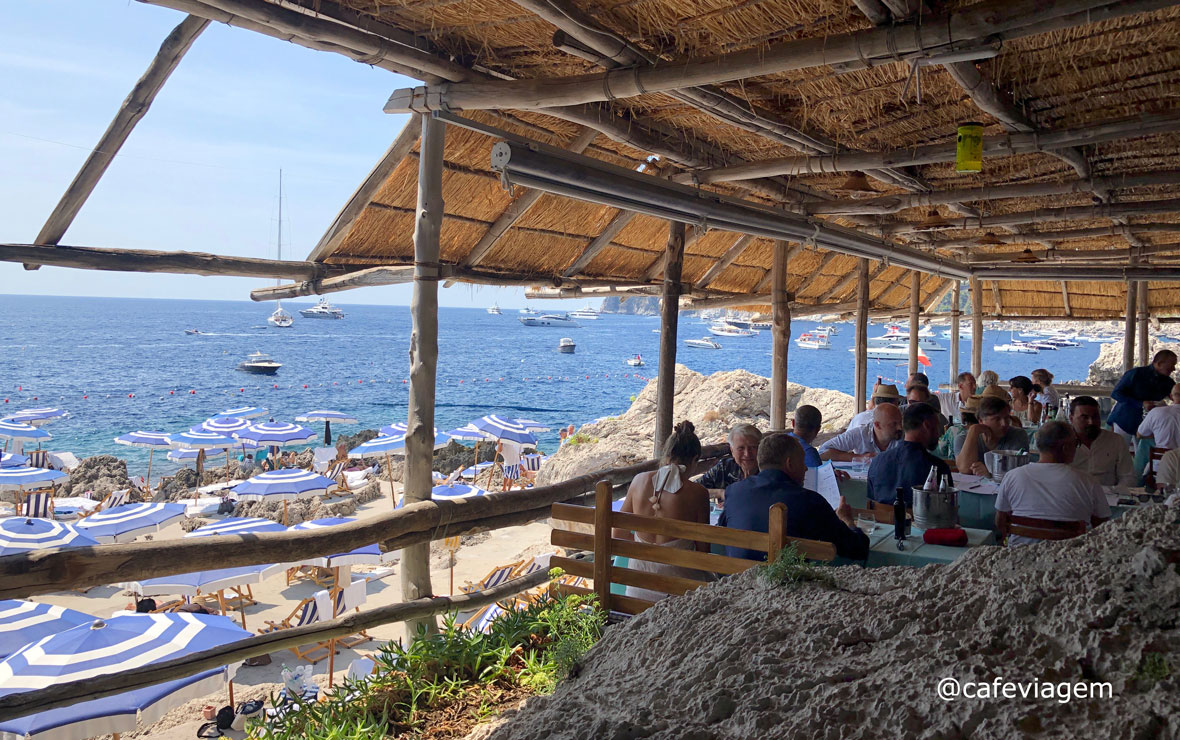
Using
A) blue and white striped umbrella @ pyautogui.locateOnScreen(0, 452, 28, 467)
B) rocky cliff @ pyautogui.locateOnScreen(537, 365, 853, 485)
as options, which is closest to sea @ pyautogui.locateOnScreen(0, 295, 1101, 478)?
blue and white striped umbrella @ pyautogui.locateOnScreen(0, 452, 28, 467)

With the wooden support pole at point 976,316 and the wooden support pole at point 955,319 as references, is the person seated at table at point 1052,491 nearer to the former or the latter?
the wooden support pole at point 976,316

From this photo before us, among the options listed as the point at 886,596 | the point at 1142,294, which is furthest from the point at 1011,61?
the point at 1142,294

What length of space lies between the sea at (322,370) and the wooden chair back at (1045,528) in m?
31.4

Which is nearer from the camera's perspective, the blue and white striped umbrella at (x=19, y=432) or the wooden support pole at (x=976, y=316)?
the wooden support pole at (x=976, y=316)

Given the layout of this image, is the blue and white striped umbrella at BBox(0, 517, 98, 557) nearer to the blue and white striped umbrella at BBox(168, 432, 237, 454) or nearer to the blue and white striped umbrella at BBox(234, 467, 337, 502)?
the blue and white striped umbrella at BBox(234, 467, 337, 502)

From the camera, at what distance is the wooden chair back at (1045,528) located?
367cm

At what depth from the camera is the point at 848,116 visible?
5.05 metres

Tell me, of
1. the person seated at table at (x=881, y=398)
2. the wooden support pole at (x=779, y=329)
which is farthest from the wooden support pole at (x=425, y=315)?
the wooden support pole at (x=779, y=329)

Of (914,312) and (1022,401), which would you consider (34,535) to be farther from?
(914,312)

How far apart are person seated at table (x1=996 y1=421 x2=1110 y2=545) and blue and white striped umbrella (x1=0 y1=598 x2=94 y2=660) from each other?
685 cm

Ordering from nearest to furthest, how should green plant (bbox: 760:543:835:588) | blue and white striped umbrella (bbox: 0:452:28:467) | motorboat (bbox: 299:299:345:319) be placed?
green plant (bbox: 760:543:835:588)
blue and white striped umbrella (bbox: 0:452:28:467)
motorboat (bbox: 299:299:345:319)

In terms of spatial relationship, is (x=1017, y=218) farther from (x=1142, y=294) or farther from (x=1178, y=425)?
(x=1142, y=294)

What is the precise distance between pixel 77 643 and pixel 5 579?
13.2ft

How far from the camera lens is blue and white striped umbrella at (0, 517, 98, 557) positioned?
32.1 feet
